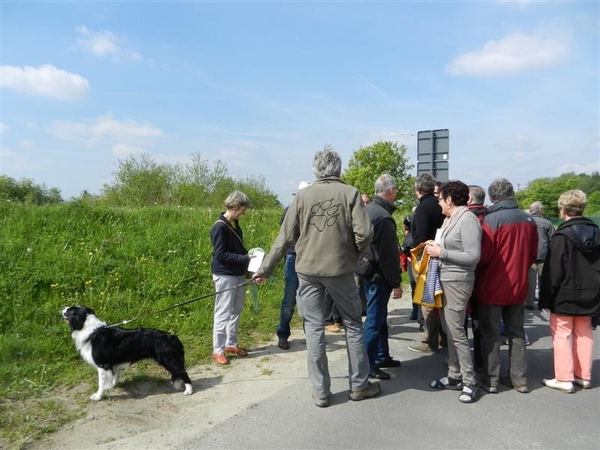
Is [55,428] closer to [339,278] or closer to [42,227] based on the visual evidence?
[339,278]

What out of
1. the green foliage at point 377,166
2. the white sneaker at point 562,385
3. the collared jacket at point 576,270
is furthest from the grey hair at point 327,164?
the green foliage at point 377,166

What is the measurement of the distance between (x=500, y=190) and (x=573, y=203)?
66 centimetres

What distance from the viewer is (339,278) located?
366 centimetres

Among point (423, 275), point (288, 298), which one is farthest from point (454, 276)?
point (288, 298)

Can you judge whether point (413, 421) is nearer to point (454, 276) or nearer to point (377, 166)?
point (454, 276)

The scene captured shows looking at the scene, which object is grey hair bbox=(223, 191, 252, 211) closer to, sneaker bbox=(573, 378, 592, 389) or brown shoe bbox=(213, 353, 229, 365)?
brown shoe bbox=(213, 353, 229, 365)

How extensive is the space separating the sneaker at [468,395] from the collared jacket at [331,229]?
5.07 ft

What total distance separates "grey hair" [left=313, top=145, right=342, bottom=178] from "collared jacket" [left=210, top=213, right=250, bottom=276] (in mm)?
1502

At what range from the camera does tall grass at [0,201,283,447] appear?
4.21 m

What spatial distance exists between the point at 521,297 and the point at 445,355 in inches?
56.6

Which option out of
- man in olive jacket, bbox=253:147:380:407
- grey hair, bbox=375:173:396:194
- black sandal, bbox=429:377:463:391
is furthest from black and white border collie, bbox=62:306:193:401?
grey hair, bbox=375:173:396:194

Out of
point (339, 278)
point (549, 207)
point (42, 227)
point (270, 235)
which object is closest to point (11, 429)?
point (339, 278)

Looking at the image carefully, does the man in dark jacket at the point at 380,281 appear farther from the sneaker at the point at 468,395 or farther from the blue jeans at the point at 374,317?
the sneaker at the point at 468,395

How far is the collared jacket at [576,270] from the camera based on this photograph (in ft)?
13.1
